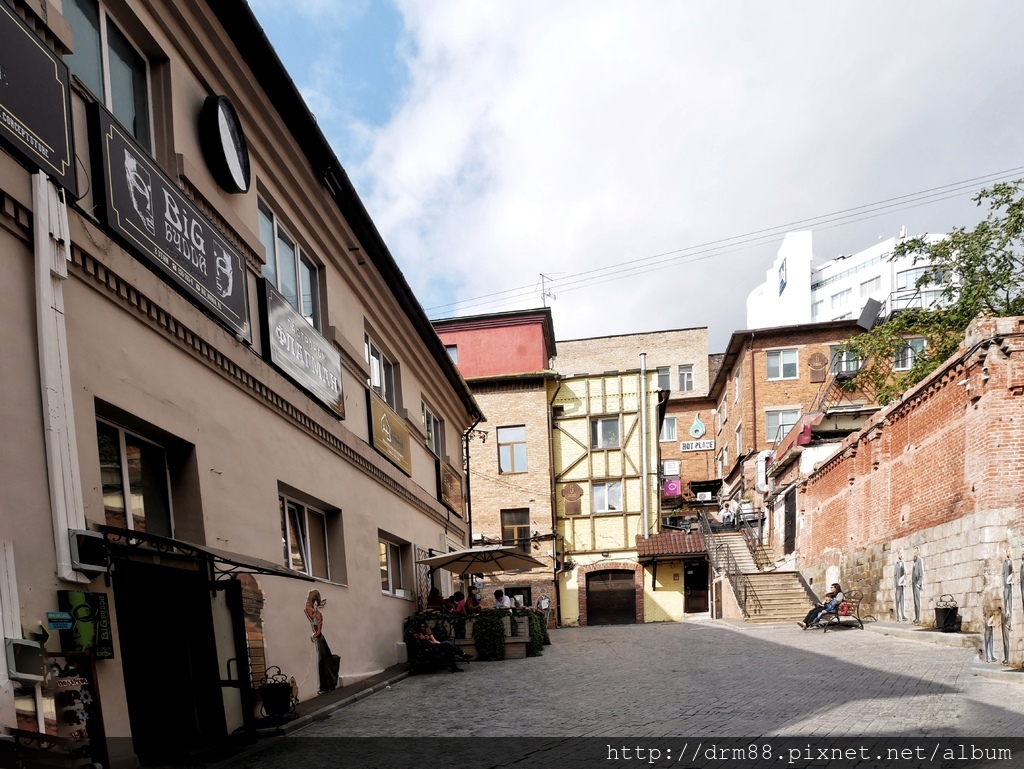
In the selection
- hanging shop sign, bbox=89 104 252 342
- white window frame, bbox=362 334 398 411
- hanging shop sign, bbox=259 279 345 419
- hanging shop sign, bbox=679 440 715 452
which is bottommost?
hanging shop sign, bbox=89 104 252 342

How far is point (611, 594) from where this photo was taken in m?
32.2

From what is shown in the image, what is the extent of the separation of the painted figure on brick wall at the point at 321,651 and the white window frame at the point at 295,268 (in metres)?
3.81

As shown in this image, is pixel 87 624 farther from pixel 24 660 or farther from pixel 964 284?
pixel 964 284

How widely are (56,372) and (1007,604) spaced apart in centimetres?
1149

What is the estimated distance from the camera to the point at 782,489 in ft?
94.5

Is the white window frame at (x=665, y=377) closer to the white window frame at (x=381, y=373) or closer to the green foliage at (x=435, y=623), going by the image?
the white window frame at (x=381, y=373)

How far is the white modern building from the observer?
74.1 m

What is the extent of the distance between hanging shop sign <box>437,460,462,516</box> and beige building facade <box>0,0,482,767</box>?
743 centimetres

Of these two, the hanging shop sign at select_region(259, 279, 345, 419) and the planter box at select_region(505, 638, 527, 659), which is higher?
Result: the hanging shop sign at select_region(259, 279, 345, 419)

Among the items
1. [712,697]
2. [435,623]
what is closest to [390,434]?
[435,623]

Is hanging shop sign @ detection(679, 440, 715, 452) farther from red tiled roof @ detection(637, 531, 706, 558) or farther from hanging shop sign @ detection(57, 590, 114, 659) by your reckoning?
hanging shop sign @ detection(57, 590, 114, 659)

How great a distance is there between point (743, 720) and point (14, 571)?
6329 mm

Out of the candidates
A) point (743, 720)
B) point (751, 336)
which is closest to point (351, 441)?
point (743, 720)

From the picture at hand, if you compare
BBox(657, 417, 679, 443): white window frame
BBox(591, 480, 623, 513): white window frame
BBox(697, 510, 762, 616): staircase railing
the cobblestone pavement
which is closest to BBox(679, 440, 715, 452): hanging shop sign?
BBox(657, 417, 679, 443): white window frame
